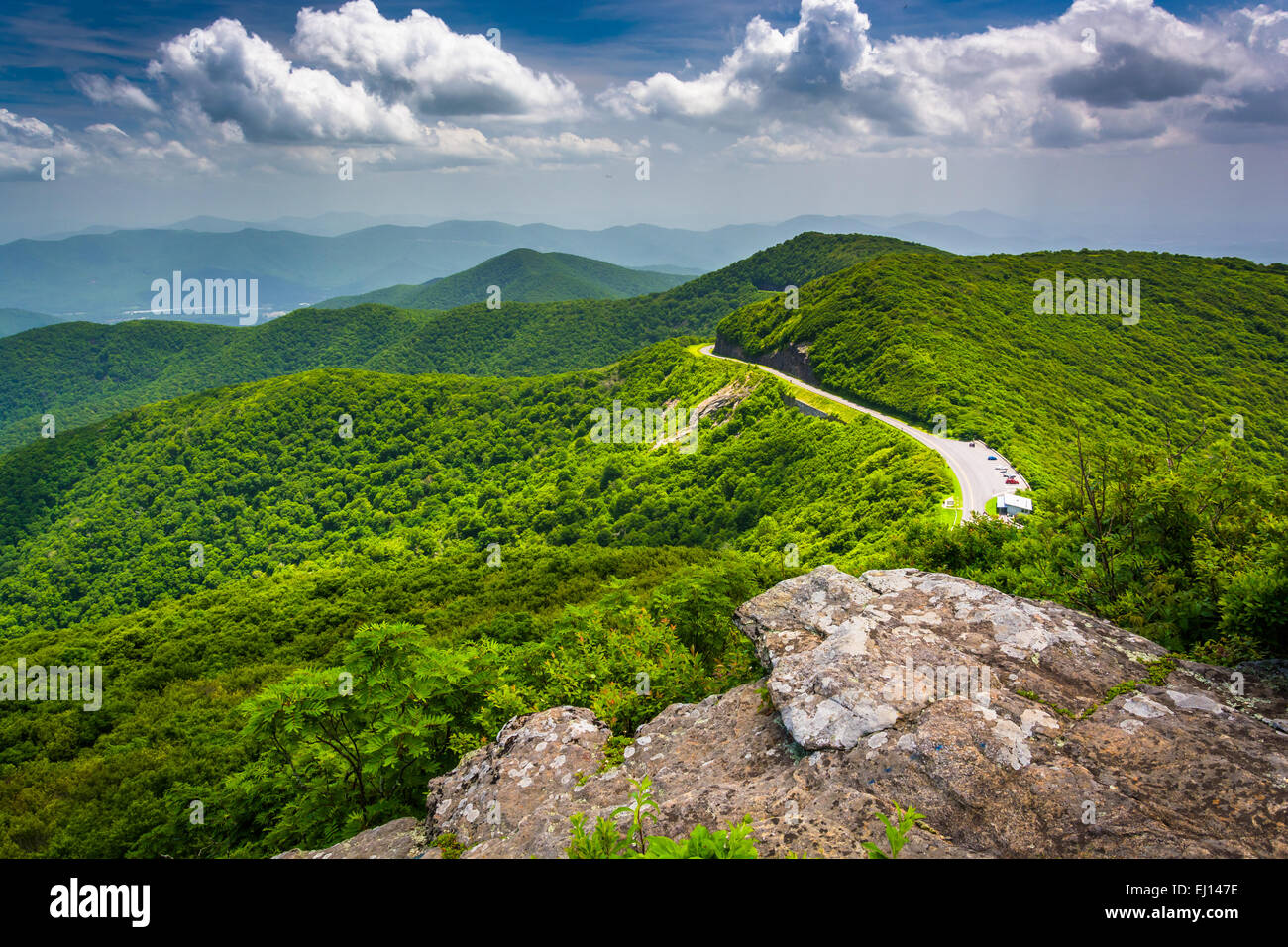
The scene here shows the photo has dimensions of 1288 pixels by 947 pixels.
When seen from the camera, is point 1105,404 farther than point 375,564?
No

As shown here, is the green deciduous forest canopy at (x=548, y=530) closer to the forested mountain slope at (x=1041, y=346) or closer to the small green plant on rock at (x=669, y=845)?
the forested mountain slope at (x=1041, y=346)

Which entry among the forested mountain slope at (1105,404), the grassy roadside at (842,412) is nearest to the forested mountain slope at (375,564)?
the grassy roadside at (842,412)

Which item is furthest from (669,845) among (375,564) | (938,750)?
(375,564)

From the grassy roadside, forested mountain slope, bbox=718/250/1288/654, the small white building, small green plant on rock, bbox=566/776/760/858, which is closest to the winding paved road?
the grassy roadside

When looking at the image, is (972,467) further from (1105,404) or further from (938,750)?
(938,750)

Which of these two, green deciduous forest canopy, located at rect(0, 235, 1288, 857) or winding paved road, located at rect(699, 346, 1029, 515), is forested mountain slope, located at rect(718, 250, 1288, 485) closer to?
green deciduous forest canopy, located at rect(0, 235, 1288, 857)

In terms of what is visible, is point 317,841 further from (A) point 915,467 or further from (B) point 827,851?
(A) point 915,467
